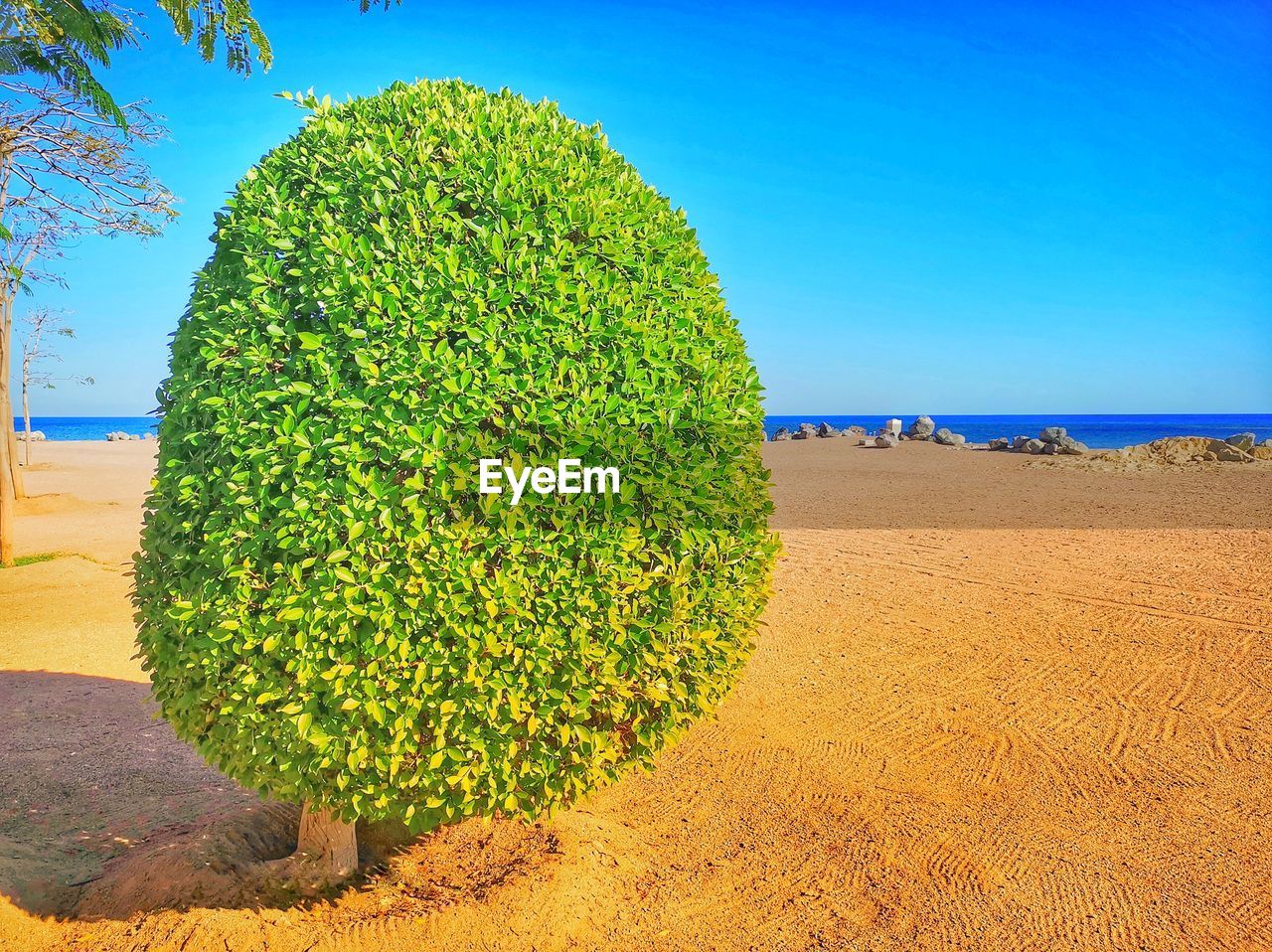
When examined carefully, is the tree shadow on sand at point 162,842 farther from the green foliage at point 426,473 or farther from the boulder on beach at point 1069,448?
the boulder on beach at point 1069,448

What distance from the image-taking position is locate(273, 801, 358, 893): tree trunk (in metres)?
3.85

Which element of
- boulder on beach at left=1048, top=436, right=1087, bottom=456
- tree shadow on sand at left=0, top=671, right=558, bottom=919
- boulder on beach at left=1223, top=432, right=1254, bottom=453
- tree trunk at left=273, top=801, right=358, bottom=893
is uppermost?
boulder on beach at left=1223, top=432, right=1254, bottom=453

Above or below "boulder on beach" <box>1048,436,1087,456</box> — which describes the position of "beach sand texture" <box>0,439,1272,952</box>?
below

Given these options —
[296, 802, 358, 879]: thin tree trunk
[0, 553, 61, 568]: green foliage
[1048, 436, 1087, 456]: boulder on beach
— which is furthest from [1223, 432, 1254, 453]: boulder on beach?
[0, 553, 61, 568]: green foliage

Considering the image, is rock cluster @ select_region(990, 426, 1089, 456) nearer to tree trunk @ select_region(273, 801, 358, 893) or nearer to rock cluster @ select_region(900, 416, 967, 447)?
rock cluster @ select_region(900, 416, 967, 447)

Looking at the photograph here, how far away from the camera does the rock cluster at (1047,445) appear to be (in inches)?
1086

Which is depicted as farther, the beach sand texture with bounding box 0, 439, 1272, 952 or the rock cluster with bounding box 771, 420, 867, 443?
the rock cluster with bounding box 771, 420, 867, 443

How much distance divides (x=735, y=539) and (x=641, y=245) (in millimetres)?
1435

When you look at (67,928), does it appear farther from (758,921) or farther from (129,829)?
(758,921)

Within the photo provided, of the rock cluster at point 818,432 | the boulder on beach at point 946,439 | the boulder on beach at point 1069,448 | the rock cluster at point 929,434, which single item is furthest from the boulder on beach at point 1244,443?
Answer: the rock cluster at point 818,432

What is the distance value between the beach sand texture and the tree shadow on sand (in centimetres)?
2

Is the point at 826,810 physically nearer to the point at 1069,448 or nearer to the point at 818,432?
the point at 1069,448

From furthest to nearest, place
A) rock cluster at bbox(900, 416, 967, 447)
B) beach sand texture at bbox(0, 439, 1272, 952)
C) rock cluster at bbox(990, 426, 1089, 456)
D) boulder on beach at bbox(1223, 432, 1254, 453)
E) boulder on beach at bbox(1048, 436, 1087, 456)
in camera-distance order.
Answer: rock cluster at bbox(900, 416, 967, 447) < rock cluster at bbox(990, 426, 1089, 456) < boulder on beach at bbox(1048, 436, 1087, 456) < boulder on beach at bbox(1223, 432, 1254, 453) < beach sand texture at bbox(0, 439, 1272, 952)

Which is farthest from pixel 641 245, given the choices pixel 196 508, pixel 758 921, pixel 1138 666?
pixel 1138 666
